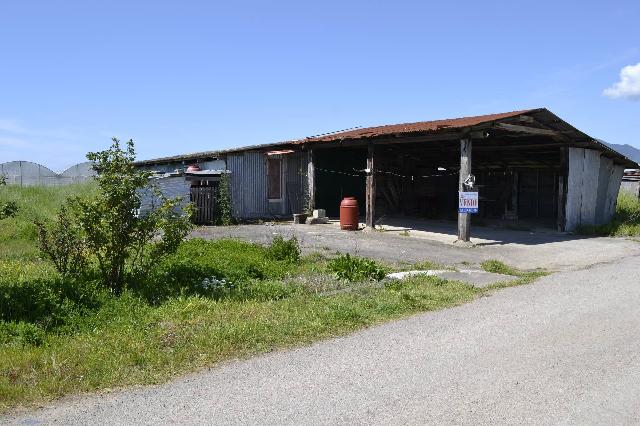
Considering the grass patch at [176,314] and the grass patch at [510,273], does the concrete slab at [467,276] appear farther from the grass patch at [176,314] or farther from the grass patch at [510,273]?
the grass patch at [176,314]

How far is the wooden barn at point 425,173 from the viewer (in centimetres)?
1881

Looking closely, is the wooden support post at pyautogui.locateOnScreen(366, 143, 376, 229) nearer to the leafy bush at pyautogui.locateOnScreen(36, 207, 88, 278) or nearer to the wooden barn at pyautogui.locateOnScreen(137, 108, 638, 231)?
the wooden barn at pyautogui.locateOnScreen(137, 108, 638, 231)

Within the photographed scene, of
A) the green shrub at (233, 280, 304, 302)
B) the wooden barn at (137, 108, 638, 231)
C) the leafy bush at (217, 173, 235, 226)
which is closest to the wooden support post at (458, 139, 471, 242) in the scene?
the wooden barn at (137, 108, 638, 231)

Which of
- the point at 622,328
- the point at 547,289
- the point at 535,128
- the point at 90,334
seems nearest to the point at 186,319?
the point at 90,334

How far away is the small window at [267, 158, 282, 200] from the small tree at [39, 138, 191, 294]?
566 inches

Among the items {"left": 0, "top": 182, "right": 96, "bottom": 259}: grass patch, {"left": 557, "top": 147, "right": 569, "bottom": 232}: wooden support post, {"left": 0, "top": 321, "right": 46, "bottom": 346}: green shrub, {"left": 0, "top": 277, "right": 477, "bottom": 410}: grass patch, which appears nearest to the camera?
{"left": 0, "top": 277, "right": 477, "bottom": 410}: grass patch

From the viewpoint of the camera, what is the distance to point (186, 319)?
6.70 meters

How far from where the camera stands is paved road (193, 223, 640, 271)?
1304 centimetres

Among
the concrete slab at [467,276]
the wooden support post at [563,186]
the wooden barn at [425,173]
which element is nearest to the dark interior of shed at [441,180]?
the wooden barn at [425,173]

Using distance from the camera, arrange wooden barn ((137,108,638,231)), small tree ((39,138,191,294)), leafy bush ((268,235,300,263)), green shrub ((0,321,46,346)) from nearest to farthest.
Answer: green shrub ((0,321,46,346))
small tree ((39,138,191,294))
leafy bush ((268,235,300,263))
wooden barn ((137,108,638,231))

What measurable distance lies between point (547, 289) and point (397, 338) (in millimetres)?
4009

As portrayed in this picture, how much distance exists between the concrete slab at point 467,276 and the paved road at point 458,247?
1611mm

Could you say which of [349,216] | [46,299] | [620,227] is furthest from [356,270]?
[620,227]

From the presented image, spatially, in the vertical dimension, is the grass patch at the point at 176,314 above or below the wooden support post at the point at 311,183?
below
